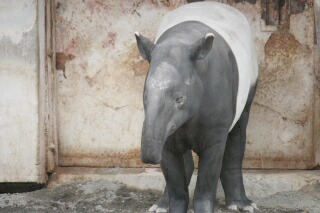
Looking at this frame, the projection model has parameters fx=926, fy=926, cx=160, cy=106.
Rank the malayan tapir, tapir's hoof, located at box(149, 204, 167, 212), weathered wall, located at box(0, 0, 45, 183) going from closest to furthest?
the malayan tapir, tapir's hoof, located at box(149, 204, 167, 212), weathered wall, located at box(0, 0, 45, 183)

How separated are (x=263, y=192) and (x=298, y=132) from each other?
649 mm

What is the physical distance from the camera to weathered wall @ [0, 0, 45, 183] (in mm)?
7434

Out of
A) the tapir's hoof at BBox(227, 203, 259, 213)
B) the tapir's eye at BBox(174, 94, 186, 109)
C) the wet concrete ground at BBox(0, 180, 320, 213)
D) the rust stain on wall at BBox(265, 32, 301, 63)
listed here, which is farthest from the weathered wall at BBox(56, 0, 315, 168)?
the tapir's eye at BBox(174, 94, 186, 109)

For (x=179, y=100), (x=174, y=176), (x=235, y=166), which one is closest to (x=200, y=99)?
(x=179, y=100)

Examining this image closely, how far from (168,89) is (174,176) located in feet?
3.34

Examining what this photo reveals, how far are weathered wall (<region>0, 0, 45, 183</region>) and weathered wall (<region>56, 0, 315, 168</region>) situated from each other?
43 cm

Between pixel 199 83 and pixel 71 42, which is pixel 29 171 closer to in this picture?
pixel 71 42

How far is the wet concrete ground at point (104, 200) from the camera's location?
7.20 m

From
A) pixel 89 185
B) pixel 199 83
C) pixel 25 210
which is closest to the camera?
pixel 199 83

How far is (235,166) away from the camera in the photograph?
23.6ft

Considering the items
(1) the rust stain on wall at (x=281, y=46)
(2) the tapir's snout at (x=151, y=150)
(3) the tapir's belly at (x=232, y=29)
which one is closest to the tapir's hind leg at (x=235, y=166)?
(3) the tapir's belly at (x=232, y=29)

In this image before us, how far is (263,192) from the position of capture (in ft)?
24.8

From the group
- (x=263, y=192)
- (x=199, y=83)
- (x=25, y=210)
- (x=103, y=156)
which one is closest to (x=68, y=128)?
(x=103, y=156)

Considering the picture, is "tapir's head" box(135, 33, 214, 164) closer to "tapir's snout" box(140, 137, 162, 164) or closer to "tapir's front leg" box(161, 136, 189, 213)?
"tapir's snout" box(140, 137, 162, 164)
